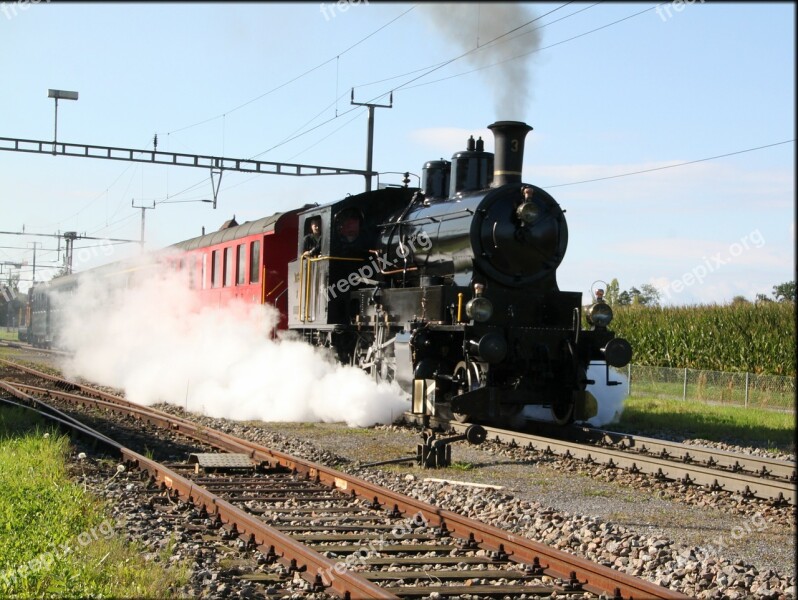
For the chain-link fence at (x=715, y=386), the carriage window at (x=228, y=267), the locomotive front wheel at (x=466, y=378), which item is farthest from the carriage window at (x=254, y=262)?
the chain-link fence at (x=715, y=386)

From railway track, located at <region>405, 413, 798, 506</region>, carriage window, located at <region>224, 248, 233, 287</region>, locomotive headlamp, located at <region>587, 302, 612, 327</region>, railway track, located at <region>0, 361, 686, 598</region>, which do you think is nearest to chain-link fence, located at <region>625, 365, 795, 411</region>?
locomotive headlamp, located at <region>587, 302, 612, 327</region>

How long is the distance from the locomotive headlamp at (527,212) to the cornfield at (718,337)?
1374cm

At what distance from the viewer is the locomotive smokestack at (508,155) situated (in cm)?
1193

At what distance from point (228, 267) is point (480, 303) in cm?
898

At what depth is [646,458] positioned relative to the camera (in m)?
9.72

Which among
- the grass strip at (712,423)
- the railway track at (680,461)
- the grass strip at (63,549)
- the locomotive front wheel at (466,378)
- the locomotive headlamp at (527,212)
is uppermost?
the locomotive headlamp at (527,212)

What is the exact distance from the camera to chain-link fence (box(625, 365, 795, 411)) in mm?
19531

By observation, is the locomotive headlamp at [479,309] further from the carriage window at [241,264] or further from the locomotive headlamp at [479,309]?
the carriage window at [241,264]

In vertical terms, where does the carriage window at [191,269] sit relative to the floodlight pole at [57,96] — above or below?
below

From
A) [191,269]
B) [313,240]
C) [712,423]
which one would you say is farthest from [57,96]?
[712,423]

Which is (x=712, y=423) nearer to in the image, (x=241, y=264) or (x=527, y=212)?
(x=527, y=212)

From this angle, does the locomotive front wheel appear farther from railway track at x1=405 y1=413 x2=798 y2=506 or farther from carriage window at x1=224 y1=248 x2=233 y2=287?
carriage window at x1=224 y1=248 x2=233 y2=287

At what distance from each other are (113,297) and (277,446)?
17.2 metres

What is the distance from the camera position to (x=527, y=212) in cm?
1173
